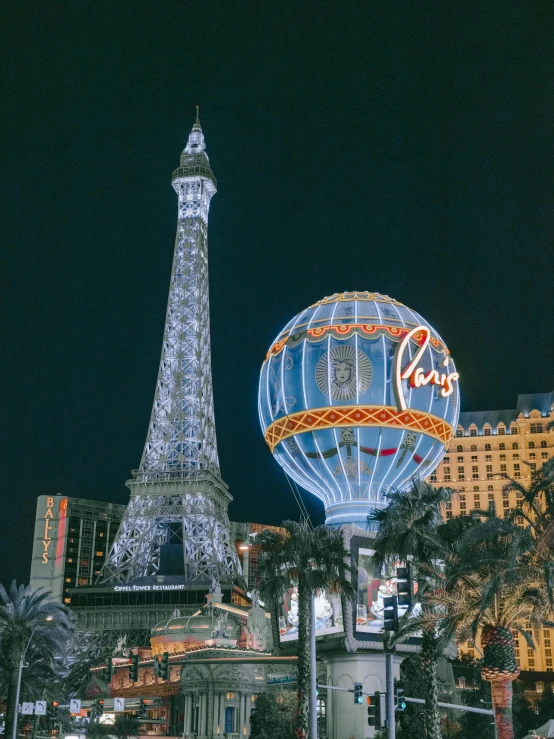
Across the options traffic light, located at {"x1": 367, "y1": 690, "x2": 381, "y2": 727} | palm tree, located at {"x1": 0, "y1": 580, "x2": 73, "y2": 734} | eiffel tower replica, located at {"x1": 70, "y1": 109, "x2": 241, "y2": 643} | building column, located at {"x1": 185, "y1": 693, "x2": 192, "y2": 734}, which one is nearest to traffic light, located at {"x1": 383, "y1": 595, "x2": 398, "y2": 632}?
traffic light, located at {"x1": 367, "y1": 690, "x2": 381, "y2": 727}

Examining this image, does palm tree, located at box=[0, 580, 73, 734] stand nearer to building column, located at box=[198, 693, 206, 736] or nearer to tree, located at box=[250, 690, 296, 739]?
tree, located at box=[250, 690, 296, 739]

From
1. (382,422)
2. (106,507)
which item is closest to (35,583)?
(106,507)

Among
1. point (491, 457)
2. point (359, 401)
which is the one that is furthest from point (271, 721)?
point (491, 457)

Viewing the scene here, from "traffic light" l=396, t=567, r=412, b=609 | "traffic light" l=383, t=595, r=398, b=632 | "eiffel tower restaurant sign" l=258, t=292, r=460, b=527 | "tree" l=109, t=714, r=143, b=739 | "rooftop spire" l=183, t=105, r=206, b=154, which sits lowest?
"tree" l=109, t=714, r=143, b=739

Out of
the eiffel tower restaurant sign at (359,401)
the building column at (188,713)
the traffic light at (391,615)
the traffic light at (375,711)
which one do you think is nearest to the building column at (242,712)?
the building column at (188,713)

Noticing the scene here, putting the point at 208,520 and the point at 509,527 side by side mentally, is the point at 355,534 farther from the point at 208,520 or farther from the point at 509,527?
the point at 208,520

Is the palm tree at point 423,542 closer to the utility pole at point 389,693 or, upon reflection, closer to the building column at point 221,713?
the utility pole at point 389,693

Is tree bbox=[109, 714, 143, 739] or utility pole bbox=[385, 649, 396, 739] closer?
utility pole bbox=[385, 649, 396, 739]

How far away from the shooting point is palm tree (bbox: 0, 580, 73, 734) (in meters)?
47.2

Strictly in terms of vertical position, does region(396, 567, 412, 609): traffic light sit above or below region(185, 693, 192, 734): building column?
above

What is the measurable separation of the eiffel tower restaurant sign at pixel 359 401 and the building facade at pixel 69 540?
106 meters

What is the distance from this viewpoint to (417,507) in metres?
39.7

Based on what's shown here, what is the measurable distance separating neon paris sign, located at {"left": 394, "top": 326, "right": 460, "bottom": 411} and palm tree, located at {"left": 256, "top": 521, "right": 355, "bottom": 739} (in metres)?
12.7

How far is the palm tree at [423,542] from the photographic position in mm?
35625
